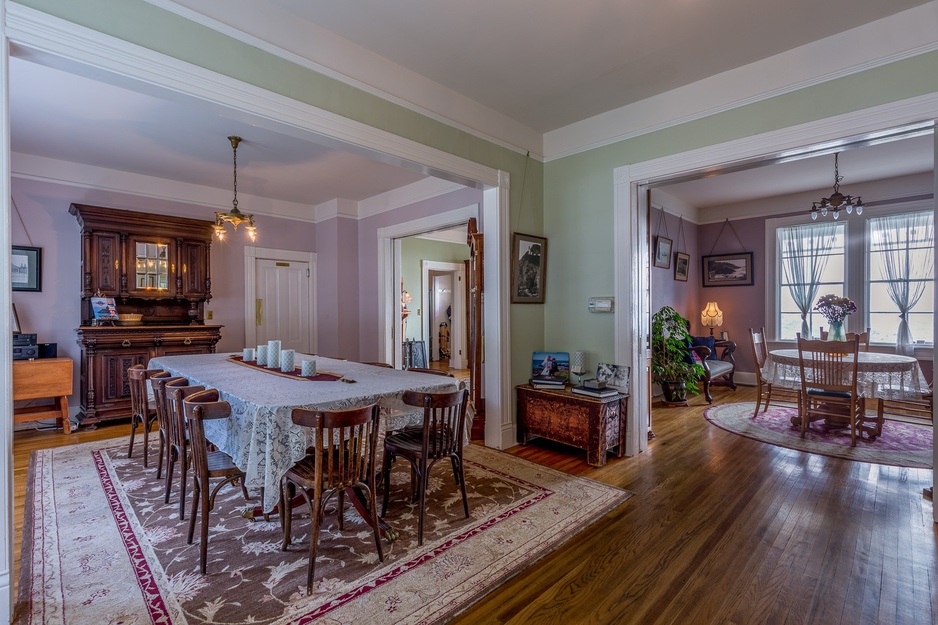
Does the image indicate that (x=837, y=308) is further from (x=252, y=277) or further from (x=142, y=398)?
(x=252, y=277)

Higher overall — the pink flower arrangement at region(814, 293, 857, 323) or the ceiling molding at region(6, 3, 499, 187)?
the ceiling molding at region(6, 3, 499, 187)

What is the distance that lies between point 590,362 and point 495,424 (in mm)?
1041

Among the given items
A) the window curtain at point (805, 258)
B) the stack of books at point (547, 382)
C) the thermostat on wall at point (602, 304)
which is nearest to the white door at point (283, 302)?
the stack of books at point (547, 382)

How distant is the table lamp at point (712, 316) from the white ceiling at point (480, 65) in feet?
9.33

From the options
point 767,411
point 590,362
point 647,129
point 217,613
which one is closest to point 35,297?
point 217,613

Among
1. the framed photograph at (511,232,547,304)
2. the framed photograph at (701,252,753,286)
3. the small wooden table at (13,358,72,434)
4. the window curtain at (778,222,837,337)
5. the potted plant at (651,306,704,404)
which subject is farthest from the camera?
the framed photograph at (701,252,753,286)

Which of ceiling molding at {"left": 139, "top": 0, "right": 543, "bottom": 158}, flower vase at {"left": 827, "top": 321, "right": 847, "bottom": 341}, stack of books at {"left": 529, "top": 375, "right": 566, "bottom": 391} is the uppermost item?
ceiling molding at {"left": 139, "top": 0, "right": 543, "bottom": 158}

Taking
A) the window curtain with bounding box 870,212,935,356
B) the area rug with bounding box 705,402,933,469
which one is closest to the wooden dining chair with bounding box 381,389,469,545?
the area rug with bounding box 705,402,933,469

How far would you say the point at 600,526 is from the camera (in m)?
2.58

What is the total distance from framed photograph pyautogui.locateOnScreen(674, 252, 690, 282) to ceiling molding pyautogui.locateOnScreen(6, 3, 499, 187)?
4949mm

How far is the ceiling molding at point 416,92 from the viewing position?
2.42 meters

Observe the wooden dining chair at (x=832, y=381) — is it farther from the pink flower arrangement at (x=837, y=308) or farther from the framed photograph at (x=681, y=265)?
the framed photograph at (x=681, y=265)

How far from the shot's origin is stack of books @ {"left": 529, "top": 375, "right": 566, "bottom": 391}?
3950 mm

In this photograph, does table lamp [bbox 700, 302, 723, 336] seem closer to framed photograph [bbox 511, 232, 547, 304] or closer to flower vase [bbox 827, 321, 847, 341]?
flower vase [bbox 827, 321, 847, 341]
